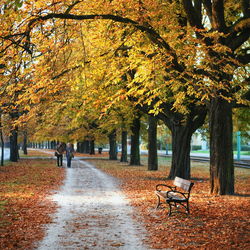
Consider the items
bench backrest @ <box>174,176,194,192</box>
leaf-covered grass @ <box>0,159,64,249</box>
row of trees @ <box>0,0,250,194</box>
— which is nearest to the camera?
leaf-covered grass @ <box>0,159,64,249</box>

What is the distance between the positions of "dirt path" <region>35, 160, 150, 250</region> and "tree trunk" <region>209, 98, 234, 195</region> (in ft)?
11.2

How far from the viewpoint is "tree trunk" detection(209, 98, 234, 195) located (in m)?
14.6

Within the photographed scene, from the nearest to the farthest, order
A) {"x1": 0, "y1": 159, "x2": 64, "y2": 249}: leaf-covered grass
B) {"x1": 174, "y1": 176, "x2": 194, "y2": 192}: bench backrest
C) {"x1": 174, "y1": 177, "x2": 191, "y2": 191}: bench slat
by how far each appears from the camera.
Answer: {"x1": 0, "y1": 159, "x2": 64, "y2": 249}: leaf-covered grass → {"x1": 174, "y1": 176, "x2": 194, "y2": 192}: bench backrest → {"x1": 174, "y1": 177, "x2": 191, "y2": 191}: bench slat

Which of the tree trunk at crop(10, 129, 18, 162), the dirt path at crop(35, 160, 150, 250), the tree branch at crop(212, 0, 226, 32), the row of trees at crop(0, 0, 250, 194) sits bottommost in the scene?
the dirt path at crop(35, 160, 150, 250)

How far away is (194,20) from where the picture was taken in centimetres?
1419

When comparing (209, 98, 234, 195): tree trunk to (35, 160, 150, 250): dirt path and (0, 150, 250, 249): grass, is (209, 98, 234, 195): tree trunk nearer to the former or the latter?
(0, 150, 250, 249): grass

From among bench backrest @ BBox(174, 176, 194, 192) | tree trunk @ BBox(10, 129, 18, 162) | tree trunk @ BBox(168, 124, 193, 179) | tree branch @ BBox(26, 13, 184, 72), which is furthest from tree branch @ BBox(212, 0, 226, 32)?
tree trunk @ BBox(10, 129, 18, 162)

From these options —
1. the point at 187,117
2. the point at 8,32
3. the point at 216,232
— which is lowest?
the point at 216,232

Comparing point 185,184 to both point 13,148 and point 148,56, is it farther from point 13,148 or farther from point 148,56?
point 13,148

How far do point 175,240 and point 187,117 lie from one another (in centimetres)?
1265

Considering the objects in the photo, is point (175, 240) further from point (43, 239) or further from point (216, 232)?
point (43, 239)

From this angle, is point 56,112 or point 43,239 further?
point 56,112

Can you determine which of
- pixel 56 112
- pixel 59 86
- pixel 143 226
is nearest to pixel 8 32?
pixel 59 86

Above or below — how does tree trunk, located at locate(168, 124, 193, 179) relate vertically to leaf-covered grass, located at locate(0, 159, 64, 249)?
above
